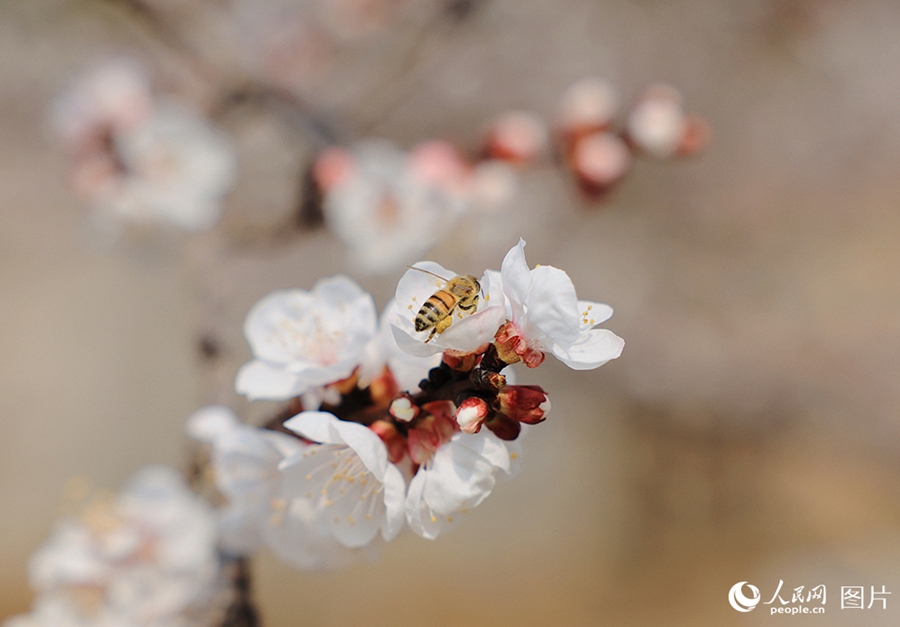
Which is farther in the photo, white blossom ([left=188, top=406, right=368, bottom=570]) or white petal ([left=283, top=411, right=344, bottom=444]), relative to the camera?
white blossom ([left=188, top=406, right=368, bottom=570])

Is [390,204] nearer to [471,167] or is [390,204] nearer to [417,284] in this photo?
[471,167]

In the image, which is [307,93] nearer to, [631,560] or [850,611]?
[631,560]

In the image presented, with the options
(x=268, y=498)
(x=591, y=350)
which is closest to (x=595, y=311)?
(x=591, y=350)

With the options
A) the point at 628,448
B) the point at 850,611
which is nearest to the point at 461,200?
the point at 628,448

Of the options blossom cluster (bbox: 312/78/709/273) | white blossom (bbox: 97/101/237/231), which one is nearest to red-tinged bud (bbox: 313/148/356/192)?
blossom cluster (bbox: 312/78/709/273)

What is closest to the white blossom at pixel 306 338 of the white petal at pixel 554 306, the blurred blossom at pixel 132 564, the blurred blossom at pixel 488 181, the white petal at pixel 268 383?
the white petal at pixel 268 383

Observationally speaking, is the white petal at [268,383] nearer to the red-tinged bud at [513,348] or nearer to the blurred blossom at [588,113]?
the red-tinged bud at [513,348]

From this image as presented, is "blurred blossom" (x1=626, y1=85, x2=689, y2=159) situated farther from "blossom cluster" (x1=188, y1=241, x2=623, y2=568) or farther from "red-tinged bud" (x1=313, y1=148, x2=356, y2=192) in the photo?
"blossom cluster" (x1=188, y1=241, x2=623, y2=568)
